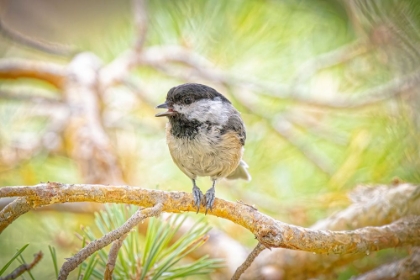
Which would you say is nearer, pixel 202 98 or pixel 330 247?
pixel 330 247

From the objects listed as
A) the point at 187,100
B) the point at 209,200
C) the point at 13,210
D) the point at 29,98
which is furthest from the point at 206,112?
the point at 29,98

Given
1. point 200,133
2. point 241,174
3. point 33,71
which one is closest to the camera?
point 200,133

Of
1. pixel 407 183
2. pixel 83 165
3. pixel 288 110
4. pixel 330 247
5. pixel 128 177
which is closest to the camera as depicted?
pixel 330 247

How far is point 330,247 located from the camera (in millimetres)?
1002

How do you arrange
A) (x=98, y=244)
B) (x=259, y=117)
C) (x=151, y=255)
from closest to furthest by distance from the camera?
(x=98, y=244) → (x=151, y=255) → (x=259, y=117)

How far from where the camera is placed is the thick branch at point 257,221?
81cm

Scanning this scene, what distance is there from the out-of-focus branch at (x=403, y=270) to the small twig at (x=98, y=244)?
69 centimetres

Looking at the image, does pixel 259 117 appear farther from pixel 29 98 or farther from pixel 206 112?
pixel 29 98

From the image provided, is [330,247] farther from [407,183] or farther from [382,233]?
[407,183]

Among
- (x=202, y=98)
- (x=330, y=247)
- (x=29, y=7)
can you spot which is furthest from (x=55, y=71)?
(x=330, y=247)

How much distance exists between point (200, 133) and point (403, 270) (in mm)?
698

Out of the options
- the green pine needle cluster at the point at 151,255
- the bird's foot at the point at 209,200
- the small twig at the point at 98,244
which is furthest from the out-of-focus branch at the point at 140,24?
the small twig at the point at 98,244

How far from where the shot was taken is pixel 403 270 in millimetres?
1152

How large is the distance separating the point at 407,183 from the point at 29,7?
2.97 metres
